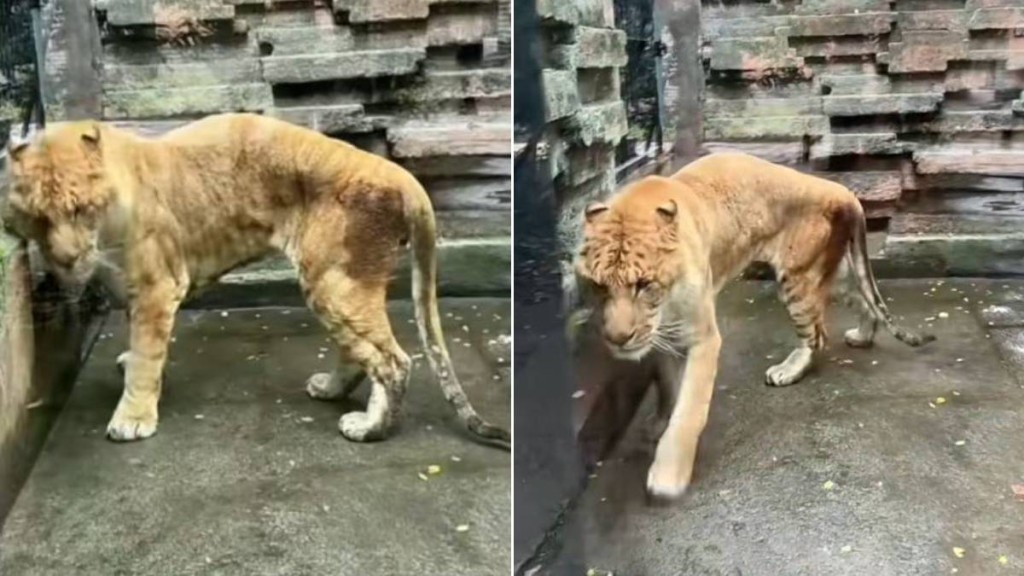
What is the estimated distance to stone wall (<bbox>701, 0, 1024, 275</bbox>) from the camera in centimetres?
132

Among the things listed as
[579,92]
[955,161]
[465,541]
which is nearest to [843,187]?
[955,161]

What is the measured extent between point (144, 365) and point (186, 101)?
311 mm

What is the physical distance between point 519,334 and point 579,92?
288 mm

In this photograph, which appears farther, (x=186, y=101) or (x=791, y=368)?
(x=791, y=368)

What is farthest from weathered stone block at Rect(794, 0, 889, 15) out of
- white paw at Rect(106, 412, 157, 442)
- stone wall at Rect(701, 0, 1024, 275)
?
white paw at Rect(106, 412, 157, 442)

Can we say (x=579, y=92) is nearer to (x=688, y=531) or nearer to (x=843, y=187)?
(x=843, y=187)

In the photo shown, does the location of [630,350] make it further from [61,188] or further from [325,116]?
[61,188]

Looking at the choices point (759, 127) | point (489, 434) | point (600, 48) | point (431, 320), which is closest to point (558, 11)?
point (600, 48)

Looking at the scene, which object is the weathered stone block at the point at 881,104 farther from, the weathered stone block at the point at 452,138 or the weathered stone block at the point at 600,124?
the weathered stone block at the point at 452,138

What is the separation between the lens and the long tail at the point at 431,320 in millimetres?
1295

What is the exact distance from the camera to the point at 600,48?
1.29 meters

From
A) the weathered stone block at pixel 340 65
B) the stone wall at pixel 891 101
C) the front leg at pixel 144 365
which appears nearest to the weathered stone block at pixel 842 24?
the stone wall at pixel 891 101

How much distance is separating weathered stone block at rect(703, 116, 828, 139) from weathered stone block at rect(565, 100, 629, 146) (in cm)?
10

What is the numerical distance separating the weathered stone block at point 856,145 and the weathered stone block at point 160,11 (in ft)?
2.30
